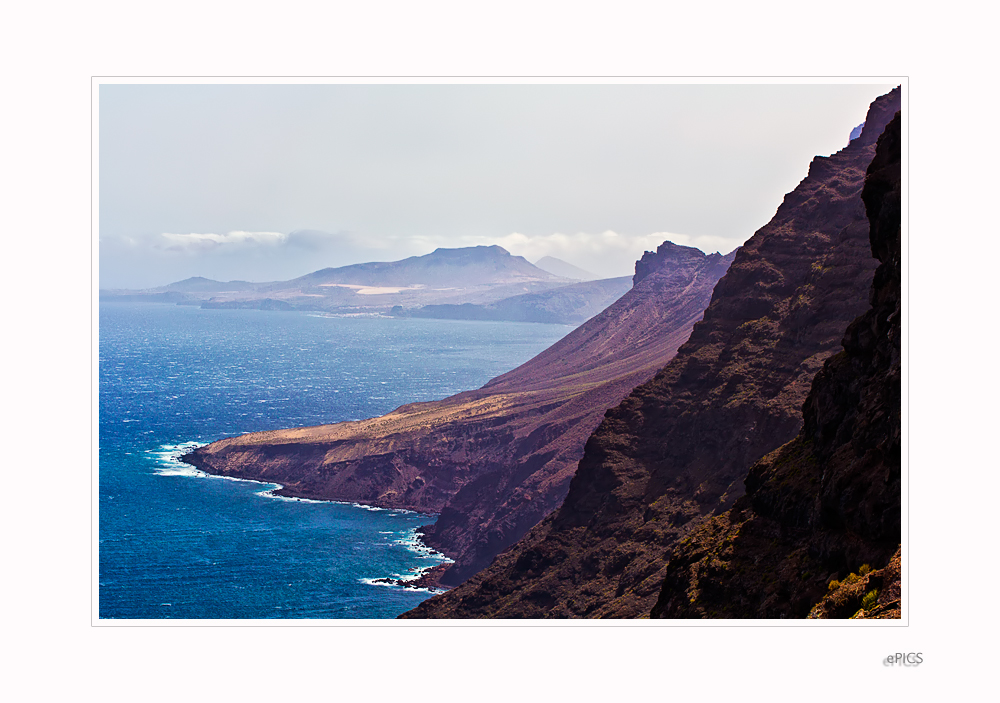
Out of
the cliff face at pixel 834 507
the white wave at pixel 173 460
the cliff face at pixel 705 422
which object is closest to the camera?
the cliff face at pixel 834 507

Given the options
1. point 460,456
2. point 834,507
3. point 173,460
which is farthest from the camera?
point 460,456

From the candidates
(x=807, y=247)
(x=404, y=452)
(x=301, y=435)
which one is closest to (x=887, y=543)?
(x=807, y=247)

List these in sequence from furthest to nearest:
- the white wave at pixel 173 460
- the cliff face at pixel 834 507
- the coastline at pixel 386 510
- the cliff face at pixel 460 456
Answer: the white wave at pixel 173 460 < the cliff face at pixel 460 456 < the coastline at pixel 386 510 < the cliff face at pixel 834 507

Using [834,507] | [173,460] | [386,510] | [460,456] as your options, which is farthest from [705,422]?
[173,460]

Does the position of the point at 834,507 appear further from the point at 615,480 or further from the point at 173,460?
the point at 173,460

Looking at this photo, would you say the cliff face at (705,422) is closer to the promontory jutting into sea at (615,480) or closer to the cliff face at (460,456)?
the promontory jutting into sea at (615,480)

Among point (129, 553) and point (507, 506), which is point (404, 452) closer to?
point (507, 506)

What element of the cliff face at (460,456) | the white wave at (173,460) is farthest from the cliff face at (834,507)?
the white wave at (173,460)
